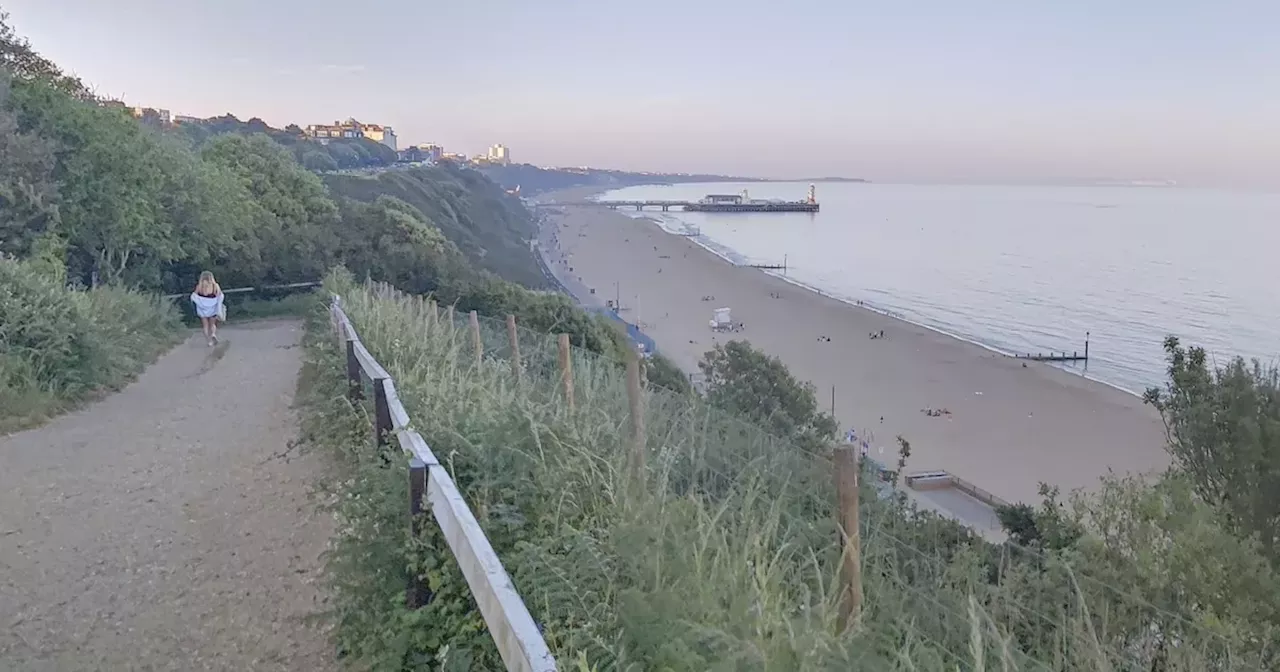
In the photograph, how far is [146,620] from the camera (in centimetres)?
477

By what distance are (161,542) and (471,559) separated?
12.7 ft

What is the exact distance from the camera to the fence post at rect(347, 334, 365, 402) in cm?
838

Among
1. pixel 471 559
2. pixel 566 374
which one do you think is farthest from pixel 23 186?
pixel 471 559

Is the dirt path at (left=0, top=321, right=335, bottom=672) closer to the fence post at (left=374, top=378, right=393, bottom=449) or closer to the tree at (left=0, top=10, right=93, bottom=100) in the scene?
the fence post at (left=374, top=378, right=393, bottom=449)

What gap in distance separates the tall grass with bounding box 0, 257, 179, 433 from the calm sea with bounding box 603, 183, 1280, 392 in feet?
113

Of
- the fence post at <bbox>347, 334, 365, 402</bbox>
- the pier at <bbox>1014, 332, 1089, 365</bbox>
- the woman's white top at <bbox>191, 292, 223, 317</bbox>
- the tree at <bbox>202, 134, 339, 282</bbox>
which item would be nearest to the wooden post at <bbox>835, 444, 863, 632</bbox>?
the fence post at <bbox>347, 334, 365, 402</bbox>

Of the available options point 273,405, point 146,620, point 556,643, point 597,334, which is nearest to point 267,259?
point 597,334

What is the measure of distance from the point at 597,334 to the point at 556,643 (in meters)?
22.1

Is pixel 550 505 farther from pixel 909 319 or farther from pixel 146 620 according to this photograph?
pixel 909 319

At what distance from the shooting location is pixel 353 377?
8633 millimetres

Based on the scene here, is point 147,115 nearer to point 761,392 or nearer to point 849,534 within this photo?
point 761,392

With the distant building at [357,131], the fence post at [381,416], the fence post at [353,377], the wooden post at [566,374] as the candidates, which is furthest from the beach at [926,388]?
the distant building at [357,131]

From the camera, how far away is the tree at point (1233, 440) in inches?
448

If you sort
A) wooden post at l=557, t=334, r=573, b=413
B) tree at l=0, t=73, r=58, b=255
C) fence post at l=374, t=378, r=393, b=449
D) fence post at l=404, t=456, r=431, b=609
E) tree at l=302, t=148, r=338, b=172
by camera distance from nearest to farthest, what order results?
fence post at l=404, t=456, r=431, b=609
wooden post at l=557, t=334, r=573, b=413
fence post at l=374, t=378, r=393, b=449
tree at l=0, t=73, r=58, b=255
tree at l=302, t=148, r=338, b=172
